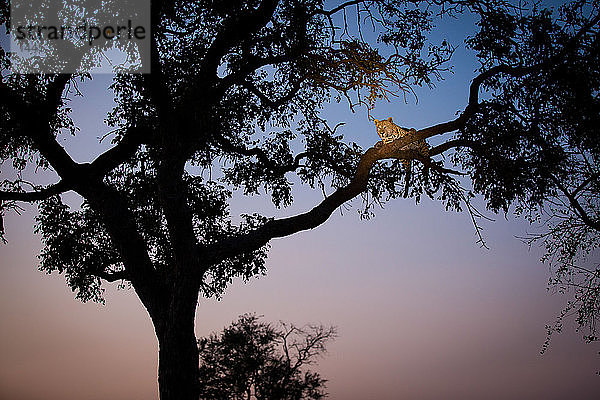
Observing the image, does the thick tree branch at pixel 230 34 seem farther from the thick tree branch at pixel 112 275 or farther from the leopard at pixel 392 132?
the thick tree branch at pixel 112 275

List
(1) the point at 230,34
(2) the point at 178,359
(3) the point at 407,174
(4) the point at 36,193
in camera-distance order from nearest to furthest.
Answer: (2) the point at 178,359, (1) the point at 230,34, (4) the point at 36,193, (3) the point at 407,174

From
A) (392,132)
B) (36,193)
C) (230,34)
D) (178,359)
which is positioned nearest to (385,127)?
(392,132)

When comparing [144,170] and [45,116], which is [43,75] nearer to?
[45,116]

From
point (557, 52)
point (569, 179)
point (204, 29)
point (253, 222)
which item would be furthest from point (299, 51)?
point (569, 179)

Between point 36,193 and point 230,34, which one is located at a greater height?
point 230,34

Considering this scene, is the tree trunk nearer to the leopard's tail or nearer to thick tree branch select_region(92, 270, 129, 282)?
thick tree branch select_region(92, 270, 129, 282)

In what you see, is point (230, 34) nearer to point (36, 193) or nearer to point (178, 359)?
point (36, 193)

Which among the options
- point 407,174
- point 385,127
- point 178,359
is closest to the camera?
point 178,359

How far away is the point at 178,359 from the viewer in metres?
7.56

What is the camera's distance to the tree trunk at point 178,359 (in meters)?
7.43

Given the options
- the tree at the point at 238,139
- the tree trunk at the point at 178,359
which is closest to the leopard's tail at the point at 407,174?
the tree at the point at 238,139

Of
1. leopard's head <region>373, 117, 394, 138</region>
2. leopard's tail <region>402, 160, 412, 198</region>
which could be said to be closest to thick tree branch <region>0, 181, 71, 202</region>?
leopard's head <region>373, 117, 394, 138</region>

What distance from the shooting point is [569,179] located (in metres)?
9.20

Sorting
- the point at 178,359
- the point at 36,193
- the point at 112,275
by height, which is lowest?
the point at 178,359
